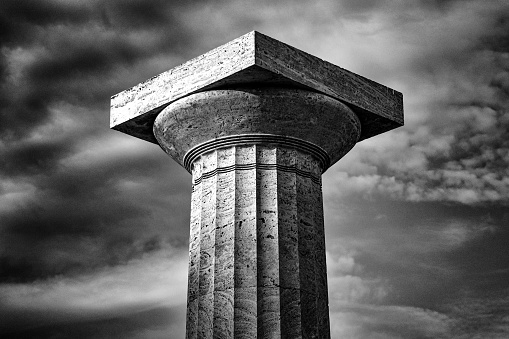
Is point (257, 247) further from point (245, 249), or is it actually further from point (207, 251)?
point (207, 251)

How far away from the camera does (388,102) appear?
10.3 metres

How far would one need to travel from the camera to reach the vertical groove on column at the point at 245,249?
8.48m

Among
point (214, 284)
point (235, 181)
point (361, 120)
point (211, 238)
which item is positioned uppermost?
point (361, 120)

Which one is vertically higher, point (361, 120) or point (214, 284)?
point (361, 120)

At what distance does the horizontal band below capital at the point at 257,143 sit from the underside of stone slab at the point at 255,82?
646 millimetres

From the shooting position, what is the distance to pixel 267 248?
8.80 m

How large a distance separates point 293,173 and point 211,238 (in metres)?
1.28

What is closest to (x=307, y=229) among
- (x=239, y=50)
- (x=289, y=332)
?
(x=289, y=332)

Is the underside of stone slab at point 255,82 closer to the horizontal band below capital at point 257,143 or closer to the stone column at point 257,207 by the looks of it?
the stone column at point 257,207

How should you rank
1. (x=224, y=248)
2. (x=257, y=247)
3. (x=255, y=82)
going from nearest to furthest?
(x=257, y=247) < (x=224, y=248) < (x=255, y=82)

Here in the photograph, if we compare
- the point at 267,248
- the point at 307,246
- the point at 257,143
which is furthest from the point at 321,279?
the point at 257,143

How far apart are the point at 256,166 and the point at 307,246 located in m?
1.14

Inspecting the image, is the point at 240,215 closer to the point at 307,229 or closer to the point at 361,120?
the point at 307,229

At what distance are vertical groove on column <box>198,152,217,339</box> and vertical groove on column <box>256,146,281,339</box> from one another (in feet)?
1.88
